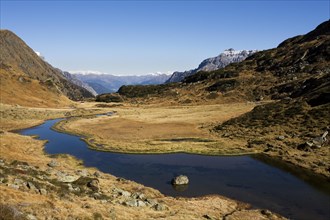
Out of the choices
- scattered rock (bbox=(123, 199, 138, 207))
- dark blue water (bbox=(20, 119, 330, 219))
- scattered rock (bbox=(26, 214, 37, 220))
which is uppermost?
scattered rock (bbox=(26, 214, 37, 220))

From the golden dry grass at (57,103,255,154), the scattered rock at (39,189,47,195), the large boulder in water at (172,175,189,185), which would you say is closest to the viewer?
the scattered rock at (39,189,47,195)

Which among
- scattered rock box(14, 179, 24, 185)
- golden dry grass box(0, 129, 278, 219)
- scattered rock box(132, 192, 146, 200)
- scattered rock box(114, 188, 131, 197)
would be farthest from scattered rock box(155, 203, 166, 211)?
scattered rock box(14, 179, 24, 185)

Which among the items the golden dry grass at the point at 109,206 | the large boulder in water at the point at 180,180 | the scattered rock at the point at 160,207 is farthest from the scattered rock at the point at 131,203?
the large boulder in water at the point at 180,180

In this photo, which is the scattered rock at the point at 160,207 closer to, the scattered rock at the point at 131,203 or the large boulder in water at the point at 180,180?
the scattered rock at the point at 131,203

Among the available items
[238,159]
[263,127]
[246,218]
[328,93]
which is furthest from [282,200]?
[328,93]

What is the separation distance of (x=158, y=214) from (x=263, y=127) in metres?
67.5

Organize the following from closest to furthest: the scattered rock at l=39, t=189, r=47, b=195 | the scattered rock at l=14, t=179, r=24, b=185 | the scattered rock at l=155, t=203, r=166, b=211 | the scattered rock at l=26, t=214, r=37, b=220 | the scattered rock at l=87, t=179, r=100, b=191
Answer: the scattered rock at l=26, t=214, r=37, b=220, the scattered rock at l=39, t=189, r=47, b=195, the scattered rock at l=14, t=179, r=24, b=185, the scattered rock at l=155, t=203, r=166, b=211, the scattered rock at l=87, t=179, r=100, b=191

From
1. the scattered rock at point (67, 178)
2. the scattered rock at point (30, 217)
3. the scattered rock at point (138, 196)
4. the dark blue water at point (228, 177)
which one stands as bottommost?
the dark blue water at point (228, 177)

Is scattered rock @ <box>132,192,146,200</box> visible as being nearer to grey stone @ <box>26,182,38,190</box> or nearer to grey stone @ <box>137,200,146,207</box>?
grey stone @ <box>137,200,146,207</box>

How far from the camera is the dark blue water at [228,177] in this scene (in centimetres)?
4638

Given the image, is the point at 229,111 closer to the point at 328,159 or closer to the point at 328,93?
the point at 328,93

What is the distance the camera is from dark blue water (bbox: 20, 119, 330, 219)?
46.4 m

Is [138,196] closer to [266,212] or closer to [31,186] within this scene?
[31,186]

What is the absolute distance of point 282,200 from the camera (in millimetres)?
47438
